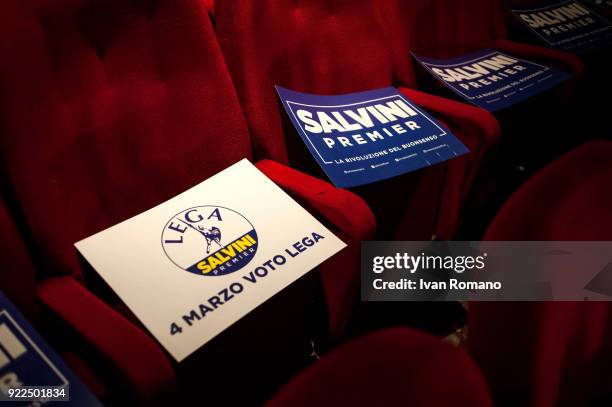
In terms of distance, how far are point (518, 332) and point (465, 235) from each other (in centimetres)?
69

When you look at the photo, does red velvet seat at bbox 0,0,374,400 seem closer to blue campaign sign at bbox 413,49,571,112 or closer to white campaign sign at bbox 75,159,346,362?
white campaign sign at bbox 75,159,346,362

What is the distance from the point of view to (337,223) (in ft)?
1.90

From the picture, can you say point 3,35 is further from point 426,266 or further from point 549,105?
point 549,105

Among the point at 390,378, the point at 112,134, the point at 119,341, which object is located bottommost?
the point at 390,378

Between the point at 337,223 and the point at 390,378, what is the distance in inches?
7.6

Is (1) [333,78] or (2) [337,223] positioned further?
(1) [333,78]

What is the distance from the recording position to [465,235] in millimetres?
1014

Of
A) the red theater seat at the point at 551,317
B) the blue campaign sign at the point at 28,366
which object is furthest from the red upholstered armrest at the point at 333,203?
the blue campaign sign at the point at 28,366

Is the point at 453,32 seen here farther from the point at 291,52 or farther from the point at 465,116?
the point at 291,52

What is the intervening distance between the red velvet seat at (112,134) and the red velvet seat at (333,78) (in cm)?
4

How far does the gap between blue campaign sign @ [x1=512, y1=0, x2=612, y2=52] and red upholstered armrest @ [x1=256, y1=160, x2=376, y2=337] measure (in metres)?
0.71

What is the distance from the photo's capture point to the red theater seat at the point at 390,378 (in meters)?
0.43

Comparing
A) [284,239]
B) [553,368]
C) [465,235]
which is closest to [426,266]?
[465,235]

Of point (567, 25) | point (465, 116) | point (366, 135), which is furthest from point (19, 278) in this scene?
point (567, 25)
